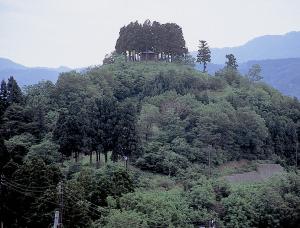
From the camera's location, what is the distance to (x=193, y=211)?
28.2m

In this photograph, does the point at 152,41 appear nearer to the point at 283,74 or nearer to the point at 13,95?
the point at 13,95

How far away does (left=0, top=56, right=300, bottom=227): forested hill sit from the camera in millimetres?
23984

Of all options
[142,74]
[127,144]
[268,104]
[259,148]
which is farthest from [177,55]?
[127,144]

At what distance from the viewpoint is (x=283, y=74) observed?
18738 centimetres

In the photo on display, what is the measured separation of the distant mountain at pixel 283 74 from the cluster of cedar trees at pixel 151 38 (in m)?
119

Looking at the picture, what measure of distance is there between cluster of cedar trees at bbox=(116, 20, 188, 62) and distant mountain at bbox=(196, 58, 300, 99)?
11869 cm

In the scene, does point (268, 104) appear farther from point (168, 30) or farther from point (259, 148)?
point (168, 30)

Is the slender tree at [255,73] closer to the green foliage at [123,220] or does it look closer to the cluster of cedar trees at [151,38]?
the cluster of cedar trees at [151,38]

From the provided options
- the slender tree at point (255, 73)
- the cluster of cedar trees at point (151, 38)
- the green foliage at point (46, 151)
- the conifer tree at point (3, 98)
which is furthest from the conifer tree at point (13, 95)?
the slender tree at point (255, 73)

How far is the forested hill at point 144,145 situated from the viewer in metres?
24.0

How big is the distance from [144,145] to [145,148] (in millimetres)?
492

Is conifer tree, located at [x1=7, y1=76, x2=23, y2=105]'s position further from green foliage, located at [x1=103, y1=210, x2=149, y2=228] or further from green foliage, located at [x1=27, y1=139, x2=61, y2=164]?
green foliage, located at [x1=103, y1=210, x2=149, y2=228]

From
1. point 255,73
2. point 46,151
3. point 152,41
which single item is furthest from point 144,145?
point 255,73

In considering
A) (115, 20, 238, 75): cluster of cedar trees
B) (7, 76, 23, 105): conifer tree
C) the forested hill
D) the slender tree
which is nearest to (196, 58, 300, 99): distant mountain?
the slender tree
